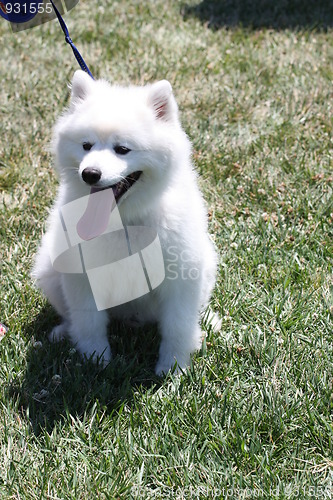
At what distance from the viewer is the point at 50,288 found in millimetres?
3064

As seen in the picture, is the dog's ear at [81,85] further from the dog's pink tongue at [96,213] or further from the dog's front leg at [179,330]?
the dog's front leg at [179,330]

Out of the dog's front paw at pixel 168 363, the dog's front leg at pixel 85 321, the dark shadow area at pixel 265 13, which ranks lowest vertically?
the dog's front paw at pixel 168 363

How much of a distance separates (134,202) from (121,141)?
0.28 m

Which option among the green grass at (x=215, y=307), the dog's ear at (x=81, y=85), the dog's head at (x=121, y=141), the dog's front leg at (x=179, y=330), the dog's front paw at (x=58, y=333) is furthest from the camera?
the dog's front paw at (x=58, y=333)

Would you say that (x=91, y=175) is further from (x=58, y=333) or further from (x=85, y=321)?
(x=58, y=333)

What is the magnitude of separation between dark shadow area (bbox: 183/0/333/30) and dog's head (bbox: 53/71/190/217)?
166 inches

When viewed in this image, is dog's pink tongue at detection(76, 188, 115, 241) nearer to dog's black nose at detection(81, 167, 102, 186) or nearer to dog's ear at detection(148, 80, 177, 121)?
dog's black nose at detection(81, 167, 102, 186)

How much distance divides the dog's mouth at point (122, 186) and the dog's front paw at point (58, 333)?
0.82 m

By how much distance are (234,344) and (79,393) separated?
2.59 feet

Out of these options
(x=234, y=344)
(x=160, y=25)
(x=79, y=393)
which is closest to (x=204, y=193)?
(x=234, y=344)

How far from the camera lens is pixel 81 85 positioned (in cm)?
274

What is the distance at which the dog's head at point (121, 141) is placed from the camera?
2.50m

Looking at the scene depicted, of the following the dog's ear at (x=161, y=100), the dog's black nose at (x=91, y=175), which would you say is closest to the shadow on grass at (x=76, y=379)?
the dog's black nose at (x=91, y=175)

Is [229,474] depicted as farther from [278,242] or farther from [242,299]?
[278,242]
